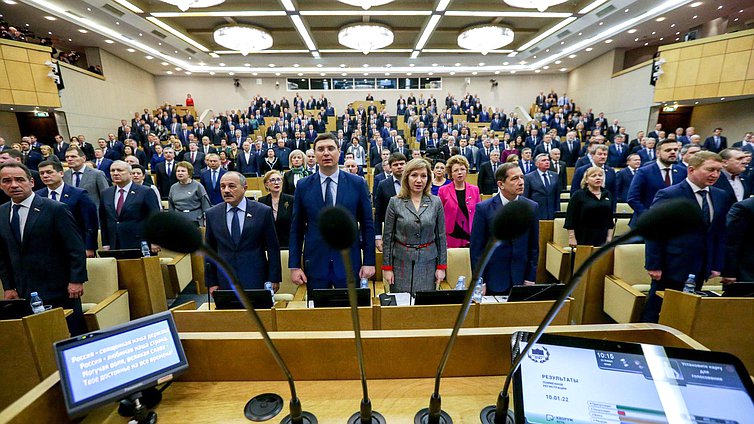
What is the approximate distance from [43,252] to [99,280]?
47cm

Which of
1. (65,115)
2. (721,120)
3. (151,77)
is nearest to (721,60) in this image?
(721,120)

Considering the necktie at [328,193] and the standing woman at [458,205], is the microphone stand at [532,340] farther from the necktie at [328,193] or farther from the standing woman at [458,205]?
the standing woman at [458,205]

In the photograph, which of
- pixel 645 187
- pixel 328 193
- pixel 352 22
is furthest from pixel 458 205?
pixel 352 22

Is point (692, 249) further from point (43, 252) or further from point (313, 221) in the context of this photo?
point (43, 252)

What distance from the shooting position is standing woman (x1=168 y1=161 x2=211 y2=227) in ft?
12.7

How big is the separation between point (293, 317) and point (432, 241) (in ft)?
3.70

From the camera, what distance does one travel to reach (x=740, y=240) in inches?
94.7

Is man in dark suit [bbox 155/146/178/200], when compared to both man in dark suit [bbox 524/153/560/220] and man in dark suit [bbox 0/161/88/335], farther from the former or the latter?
man in dark suit [bbox 524/153/560/220]

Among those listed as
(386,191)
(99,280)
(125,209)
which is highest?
(386,191)

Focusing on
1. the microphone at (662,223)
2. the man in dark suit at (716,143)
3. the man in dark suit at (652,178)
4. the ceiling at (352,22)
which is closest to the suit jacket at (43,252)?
the microphone at (662,223)

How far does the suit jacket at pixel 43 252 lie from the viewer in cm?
230

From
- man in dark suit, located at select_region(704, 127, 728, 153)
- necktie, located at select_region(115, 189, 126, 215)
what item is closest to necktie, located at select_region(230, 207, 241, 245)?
necktie, located at select_region(115, 189, 126, 215)

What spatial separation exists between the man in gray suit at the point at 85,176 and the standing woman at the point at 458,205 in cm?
406

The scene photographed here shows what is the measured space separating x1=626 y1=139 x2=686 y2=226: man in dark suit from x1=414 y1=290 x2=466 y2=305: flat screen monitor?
276 centimetres
